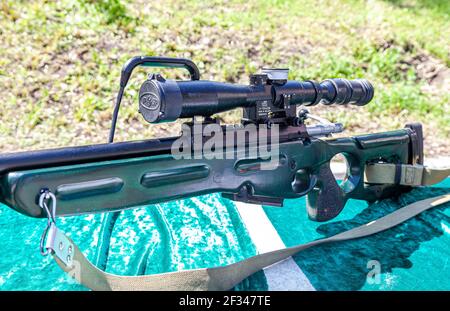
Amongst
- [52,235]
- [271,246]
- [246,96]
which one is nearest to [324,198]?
[271,246]

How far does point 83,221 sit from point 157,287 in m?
0.77

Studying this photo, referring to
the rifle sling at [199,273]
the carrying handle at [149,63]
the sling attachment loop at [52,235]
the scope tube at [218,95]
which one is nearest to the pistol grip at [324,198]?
the rifle sling at [199,273]

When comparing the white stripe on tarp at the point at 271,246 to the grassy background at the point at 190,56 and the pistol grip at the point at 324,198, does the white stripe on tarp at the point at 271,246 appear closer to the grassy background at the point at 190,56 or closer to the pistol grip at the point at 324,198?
the pistol grip at the point at 324,198

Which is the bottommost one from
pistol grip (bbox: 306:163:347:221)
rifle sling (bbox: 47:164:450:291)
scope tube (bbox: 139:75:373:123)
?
rifle sling (bbox: 47:164:450:291)

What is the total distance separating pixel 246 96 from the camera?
A: 1.99 m

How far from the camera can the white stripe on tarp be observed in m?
1.88

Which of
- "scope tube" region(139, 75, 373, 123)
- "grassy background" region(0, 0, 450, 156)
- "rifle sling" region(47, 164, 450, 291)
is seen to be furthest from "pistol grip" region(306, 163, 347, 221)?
"grassy background" region(0, 0, 450, 156)

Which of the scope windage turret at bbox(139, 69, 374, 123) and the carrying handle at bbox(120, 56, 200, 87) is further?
the carrying handle at bbox(120, 56, 200, 87)

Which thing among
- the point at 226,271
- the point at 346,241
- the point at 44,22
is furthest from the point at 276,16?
the point at 226,271

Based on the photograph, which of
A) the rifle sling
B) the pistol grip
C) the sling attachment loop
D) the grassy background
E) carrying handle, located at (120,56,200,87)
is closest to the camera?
the sling attachment loop

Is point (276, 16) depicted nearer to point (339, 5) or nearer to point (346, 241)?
point (339, 5)

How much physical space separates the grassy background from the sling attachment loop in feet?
9.25

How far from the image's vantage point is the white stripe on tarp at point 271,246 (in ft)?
6.16

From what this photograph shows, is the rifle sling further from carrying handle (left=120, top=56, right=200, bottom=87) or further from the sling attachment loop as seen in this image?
carrying handle (left=120, top=56, right=200, bottom=87)
